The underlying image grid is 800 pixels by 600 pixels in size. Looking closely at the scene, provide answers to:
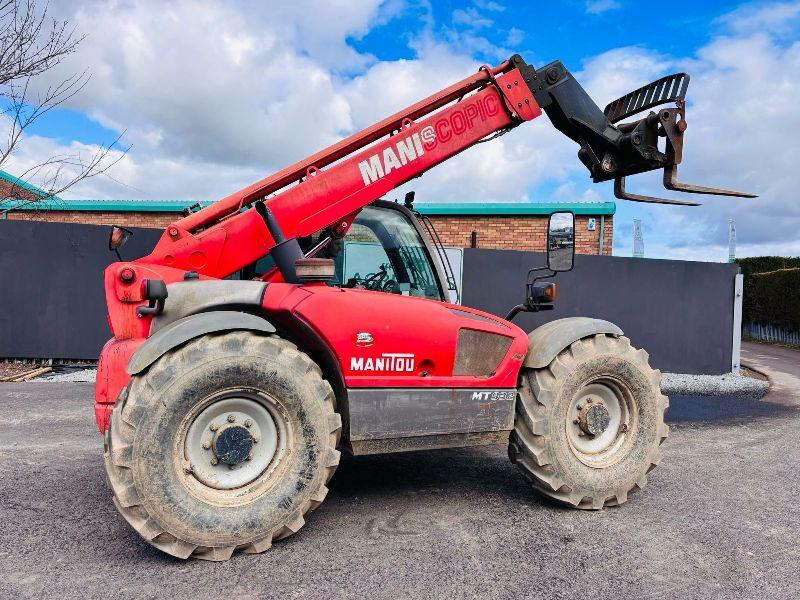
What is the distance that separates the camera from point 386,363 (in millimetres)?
3582

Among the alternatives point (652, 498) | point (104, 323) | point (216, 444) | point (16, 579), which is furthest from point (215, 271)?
point (104, 323)

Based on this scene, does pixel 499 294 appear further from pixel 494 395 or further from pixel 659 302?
pixel 494 395

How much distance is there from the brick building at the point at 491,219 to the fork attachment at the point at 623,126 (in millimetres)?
11659

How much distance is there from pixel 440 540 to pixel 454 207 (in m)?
14.4

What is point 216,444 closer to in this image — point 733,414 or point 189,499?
point 189,499

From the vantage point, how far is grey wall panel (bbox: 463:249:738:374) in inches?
484

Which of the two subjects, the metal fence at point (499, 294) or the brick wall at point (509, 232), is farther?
the brick wall at point (509, 232)

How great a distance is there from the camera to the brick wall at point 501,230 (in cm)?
1705

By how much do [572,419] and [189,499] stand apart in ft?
8.12

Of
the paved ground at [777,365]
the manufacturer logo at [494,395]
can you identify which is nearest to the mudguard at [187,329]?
the manufacturer logo at [494,395]

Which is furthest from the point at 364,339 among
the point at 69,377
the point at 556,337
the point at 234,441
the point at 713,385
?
the point at 713,385

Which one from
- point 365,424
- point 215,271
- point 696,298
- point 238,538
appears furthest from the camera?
point 696,298

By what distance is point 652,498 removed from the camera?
4.34 meters

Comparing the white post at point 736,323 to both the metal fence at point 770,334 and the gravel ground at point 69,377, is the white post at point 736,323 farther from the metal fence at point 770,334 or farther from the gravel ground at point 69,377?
the gravel ground at point 69,377
